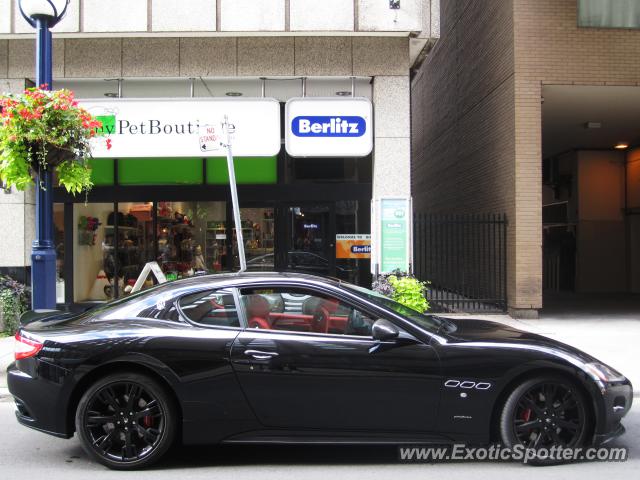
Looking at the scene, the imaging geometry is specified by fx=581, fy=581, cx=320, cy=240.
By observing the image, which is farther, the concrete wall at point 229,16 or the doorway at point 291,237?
the doorway at point 291,237

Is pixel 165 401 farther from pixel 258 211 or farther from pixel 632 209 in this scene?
pixel 632 209

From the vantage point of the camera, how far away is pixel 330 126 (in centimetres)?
1160

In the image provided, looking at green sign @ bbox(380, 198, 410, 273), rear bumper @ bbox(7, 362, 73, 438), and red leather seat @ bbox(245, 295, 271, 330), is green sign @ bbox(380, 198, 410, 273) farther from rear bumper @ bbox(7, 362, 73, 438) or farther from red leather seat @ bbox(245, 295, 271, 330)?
rear bumper @ bbox(7, 362, 73, 438)

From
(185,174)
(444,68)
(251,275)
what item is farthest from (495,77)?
(251,275)

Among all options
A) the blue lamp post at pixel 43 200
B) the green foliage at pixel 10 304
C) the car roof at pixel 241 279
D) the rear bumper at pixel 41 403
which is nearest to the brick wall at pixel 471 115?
the car roof at pixel 241 279

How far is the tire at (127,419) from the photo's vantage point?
4.28 m

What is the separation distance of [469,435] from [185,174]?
946cm

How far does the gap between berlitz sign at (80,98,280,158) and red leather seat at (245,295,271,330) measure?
7347 millimetres

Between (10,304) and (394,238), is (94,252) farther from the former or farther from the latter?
(394,238)

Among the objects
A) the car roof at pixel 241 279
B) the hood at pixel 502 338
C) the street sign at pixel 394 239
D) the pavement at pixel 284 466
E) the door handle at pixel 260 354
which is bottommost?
the pavement at pixel 284 466

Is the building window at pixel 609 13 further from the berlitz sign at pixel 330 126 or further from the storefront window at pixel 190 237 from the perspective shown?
the storefront window at pixel 190 237

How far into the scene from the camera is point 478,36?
47.1 ft

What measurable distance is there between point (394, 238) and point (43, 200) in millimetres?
6355

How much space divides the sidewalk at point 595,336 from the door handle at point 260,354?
3.82 meters
